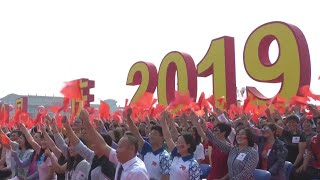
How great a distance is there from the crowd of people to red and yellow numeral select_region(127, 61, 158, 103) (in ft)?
32.5

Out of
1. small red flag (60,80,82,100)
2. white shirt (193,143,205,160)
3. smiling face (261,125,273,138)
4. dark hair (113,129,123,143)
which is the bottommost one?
white shirt (193,143,205,160)

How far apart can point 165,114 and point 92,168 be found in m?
1.87

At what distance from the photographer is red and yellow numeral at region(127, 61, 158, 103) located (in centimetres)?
1845

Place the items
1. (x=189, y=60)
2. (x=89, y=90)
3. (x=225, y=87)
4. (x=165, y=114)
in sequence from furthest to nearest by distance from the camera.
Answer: (x=89, y=90), (x=189, y=60), (x=225, y=87), (x=165, y=114)

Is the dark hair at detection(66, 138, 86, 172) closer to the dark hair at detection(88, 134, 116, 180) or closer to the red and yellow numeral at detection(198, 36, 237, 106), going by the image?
the dark hair at detection(88, 134, 116, 180)

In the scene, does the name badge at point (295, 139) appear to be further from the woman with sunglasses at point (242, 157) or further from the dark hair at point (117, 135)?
the dark hair at point (117, 135)

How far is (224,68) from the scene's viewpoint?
48.6ft

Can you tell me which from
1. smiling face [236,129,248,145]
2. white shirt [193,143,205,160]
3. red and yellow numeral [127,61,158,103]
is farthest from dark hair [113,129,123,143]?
red and yellow numeral [127,61,158,103]

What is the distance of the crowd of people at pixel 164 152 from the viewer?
4.89 meters

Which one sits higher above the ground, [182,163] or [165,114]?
[165,114]

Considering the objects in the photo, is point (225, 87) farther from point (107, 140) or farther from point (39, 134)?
point (107, 140)

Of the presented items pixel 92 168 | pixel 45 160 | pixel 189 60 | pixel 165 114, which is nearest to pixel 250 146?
pixel 165 114

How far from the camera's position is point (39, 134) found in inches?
308

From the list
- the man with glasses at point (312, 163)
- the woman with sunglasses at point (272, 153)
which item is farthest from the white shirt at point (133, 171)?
the man with glasses at point (312, 163)
